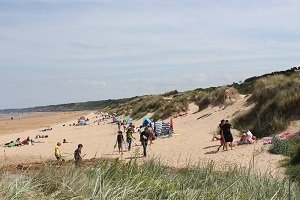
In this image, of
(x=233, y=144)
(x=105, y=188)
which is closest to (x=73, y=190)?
(x=105, y=188)

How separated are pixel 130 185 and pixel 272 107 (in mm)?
18321

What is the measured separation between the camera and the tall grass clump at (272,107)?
2111 centimetres

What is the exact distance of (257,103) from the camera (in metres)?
25.0

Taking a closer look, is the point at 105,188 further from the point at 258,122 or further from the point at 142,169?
the point at 258,122

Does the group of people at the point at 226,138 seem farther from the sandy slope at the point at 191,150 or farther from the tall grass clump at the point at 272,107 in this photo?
the tall grass clump at the point at 272,107

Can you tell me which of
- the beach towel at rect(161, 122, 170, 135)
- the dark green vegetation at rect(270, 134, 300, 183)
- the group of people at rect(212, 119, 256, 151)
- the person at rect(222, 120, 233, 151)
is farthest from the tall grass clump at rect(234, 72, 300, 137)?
the beach towel at rect(161, 122, 170, 135)

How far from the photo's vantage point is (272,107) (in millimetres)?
22875

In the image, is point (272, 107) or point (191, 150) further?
point (272, 107)

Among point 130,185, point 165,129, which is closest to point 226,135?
point 165,129

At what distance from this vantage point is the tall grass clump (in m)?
21.1

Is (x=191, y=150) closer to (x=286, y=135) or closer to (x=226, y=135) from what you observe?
(x=226, y=135)

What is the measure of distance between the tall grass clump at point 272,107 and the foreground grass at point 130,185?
14415 millimetres

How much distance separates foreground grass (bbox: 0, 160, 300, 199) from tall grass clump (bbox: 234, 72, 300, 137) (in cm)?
1442

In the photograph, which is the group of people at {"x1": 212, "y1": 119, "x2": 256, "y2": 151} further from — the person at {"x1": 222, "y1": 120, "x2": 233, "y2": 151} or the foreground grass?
the foreground grass
